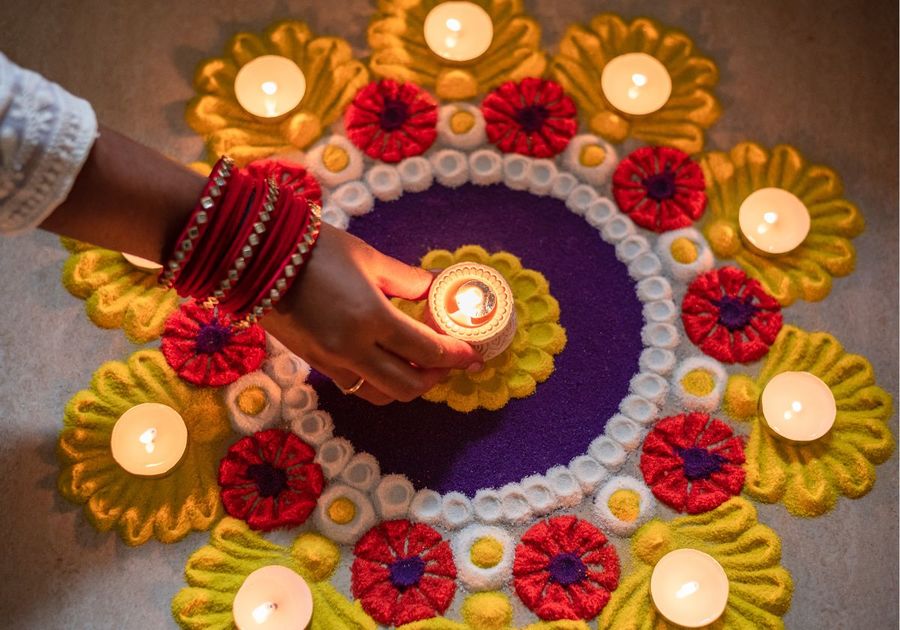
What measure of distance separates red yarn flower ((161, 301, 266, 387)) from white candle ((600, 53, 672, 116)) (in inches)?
22.8

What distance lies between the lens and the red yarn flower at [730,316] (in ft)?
3.70

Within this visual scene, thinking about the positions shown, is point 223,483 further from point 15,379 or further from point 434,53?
point 434,53

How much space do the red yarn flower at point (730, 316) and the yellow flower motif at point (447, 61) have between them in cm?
39

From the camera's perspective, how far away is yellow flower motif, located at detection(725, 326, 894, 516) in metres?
1.06

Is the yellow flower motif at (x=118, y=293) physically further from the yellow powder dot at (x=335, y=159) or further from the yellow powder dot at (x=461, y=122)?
the yellow powder dot at (x=461, y=122)

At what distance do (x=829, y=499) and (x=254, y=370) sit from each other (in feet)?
2.32

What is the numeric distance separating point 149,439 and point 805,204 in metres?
0.89

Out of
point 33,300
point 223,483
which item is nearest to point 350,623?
point 223,483

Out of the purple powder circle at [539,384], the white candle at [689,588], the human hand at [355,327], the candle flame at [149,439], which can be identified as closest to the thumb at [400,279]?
the human hand at [355,327]

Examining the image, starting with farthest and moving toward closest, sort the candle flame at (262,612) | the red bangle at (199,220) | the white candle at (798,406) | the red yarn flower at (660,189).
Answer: the red yarn flower at (660,189) → the white candle at (798,406) → the candle flame at (262,612) → the red bangle at (199,220)

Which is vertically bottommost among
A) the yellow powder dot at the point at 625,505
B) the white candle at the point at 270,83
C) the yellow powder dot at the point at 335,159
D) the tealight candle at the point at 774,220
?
the yellow powder dot at the point at 625,505

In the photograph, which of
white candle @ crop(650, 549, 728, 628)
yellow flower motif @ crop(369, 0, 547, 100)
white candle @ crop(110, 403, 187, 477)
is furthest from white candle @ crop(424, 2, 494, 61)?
white candle @ crop(650, 549, 728, 628)

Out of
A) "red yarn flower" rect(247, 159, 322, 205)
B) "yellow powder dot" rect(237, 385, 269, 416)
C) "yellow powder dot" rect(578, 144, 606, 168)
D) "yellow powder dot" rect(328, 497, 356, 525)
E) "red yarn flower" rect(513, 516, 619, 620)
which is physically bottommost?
"yellow powder dot" rect(328, 497, 356, 525)

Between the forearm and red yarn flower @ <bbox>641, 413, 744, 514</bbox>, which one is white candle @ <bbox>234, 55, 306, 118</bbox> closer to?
the forearm
